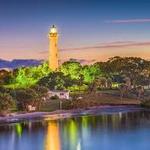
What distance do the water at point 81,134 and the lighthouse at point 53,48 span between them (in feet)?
76.9

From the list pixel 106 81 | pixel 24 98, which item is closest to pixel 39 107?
pixel 24 98

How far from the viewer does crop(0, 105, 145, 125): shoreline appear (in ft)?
156

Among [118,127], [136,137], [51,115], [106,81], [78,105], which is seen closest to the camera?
[136,137]

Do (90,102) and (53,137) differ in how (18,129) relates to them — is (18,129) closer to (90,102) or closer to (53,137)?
(53,137)

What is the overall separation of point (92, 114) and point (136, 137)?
1219 centimetres

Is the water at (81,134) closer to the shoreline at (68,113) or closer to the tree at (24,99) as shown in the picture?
the shoreline at (68,113)

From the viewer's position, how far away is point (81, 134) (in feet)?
140

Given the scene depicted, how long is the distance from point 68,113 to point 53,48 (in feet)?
73.5

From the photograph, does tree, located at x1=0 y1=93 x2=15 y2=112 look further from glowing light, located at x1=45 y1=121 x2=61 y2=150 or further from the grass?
glowing light, located at x1=45 y1=121 x2=61 y2=150

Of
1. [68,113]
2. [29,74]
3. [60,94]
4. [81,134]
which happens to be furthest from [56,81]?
[81,134]

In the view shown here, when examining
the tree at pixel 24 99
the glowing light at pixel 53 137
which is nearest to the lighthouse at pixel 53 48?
the tree at pixel 24 99

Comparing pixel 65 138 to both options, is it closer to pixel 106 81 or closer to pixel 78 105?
pixel 78 105

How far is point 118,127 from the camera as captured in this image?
45375 mm

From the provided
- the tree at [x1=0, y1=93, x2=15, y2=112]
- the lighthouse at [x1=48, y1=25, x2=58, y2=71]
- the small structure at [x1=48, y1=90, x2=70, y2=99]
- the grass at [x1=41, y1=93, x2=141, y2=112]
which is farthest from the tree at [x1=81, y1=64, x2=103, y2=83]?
the tree at [x1=0, y1=93, x2=15, y2=112]
